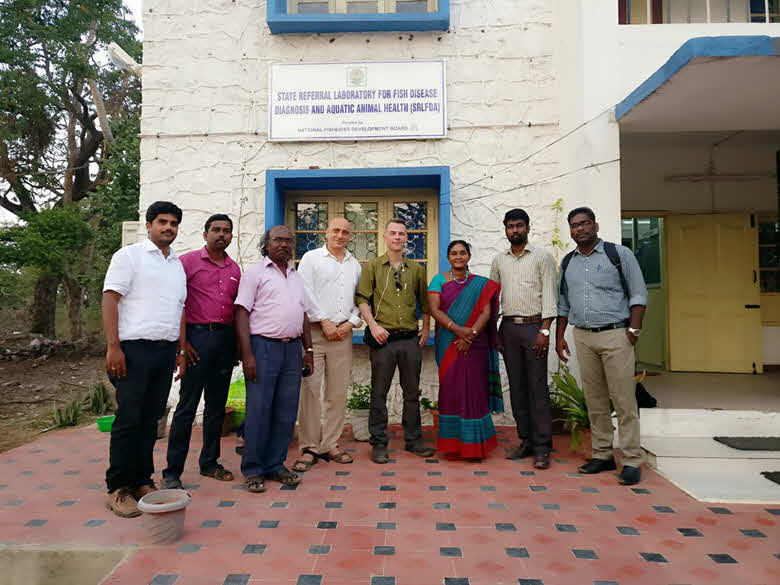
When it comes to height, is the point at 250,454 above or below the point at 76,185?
below

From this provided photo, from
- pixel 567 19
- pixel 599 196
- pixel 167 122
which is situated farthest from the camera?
pixel 167 122

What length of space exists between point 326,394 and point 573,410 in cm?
171

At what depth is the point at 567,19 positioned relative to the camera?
442 cm

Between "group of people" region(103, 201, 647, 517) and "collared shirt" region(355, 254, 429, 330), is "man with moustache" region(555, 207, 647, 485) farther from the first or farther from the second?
"collared shirt" region(355, 254, 429, 330)

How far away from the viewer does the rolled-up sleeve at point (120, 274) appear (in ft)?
8.50

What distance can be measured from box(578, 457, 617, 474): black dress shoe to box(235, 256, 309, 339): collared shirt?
1.97m

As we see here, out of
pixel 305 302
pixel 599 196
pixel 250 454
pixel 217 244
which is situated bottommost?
pixel 250 454

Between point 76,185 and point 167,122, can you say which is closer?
point 167,122

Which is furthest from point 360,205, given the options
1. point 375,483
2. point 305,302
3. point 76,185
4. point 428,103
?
point 76,185

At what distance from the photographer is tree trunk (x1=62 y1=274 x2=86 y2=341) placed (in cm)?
1171

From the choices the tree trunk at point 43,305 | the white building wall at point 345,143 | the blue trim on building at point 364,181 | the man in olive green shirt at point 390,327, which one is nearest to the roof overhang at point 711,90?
the white building wall at point 345,143

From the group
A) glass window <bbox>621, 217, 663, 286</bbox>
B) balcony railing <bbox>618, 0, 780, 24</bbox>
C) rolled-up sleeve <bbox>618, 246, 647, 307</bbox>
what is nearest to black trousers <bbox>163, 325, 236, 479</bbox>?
rolled-up sleeve <bbox>618, 246, 647, 307</bbox>

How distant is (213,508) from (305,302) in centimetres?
125

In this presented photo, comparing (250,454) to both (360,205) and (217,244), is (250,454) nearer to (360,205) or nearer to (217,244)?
(217,244)
